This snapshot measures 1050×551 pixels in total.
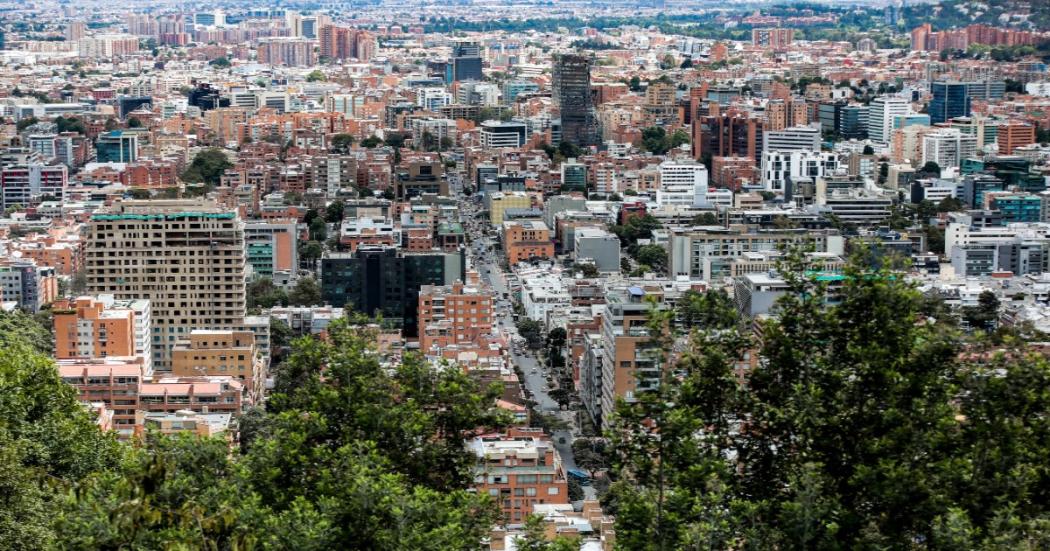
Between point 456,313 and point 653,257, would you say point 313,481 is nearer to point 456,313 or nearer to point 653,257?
point 456,313

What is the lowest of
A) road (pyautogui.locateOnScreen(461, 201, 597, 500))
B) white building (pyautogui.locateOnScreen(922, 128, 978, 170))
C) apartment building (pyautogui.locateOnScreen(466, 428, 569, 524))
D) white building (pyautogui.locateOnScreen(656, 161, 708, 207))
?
road (pyautogui.locateOnScreen(461, 201, 597, 500))

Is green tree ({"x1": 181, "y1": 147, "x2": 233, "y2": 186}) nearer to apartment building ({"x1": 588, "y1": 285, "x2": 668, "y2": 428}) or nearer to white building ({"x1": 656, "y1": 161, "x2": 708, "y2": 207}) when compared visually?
white building ({"x1": 656, "y1": 161, "x2": 708, "y2": 207})

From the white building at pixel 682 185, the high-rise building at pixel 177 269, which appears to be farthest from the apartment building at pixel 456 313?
the white building at pixel 682 185

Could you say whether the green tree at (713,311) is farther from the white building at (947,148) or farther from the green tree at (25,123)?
the green tree at (25,123)

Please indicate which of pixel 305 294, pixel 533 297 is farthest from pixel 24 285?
pixel 533 297

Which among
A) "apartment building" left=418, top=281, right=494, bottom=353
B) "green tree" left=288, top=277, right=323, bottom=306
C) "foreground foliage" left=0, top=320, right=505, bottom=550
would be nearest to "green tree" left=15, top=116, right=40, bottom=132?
"green tree" left=288, top=277, right=323, bottom=306

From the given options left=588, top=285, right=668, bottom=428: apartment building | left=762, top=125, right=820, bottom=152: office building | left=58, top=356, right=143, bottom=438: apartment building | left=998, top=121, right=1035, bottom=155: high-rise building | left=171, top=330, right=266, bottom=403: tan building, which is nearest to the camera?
left=58, top=356, right=143, bottom=438: apartment building

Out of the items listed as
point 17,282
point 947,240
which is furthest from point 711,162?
point 17,282
